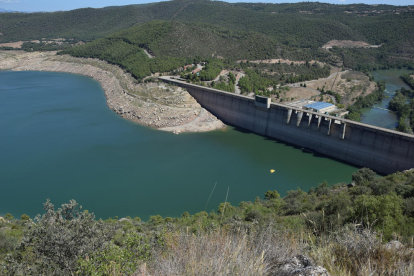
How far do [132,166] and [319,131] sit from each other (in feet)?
63.5

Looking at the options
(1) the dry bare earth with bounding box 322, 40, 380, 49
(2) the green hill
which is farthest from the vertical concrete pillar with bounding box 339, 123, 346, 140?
(1) the dry bare earth with bounding box 322, 40, 380, 49

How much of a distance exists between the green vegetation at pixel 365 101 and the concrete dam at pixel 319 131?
10051 mm

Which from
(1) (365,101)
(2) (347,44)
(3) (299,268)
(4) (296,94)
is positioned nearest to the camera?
(3) (299,268)

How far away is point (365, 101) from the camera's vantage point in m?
49.3

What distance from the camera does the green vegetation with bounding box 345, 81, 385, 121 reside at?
41881 mm

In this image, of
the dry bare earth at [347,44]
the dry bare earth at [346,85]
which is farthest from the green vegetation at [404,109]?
the dry bare earth at [347,44]

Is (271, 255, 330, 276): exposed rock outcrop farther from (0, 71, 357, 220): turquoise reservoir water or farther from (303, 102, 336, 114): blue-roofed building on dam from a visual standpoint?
(303, 102, 336, 114): blue-roofed building on dam

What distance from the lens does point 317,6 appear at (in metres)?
144

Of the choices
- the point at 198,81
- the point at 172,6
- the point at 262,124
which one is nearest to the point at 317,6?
the point at 172,6

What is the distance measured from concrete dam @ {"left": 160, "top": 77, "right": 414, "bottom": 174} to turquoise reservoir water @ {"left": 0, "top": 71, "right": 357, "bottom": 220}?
1.42 m

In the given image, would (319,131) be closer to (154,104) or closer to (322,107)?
(322,107)

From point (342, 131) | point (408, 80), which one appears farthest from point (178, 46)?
point (408, 80)

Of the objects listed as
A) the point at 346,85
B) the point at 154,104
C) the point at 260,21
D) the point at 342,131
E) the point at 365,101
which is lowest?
the point at 154,104

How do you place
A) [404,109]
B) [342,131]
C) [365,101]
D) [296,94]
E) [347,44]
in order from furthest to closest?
1. [347,44]
2. [296,94]
3. [365,101]
4. [404,109]
5. [342,131]
